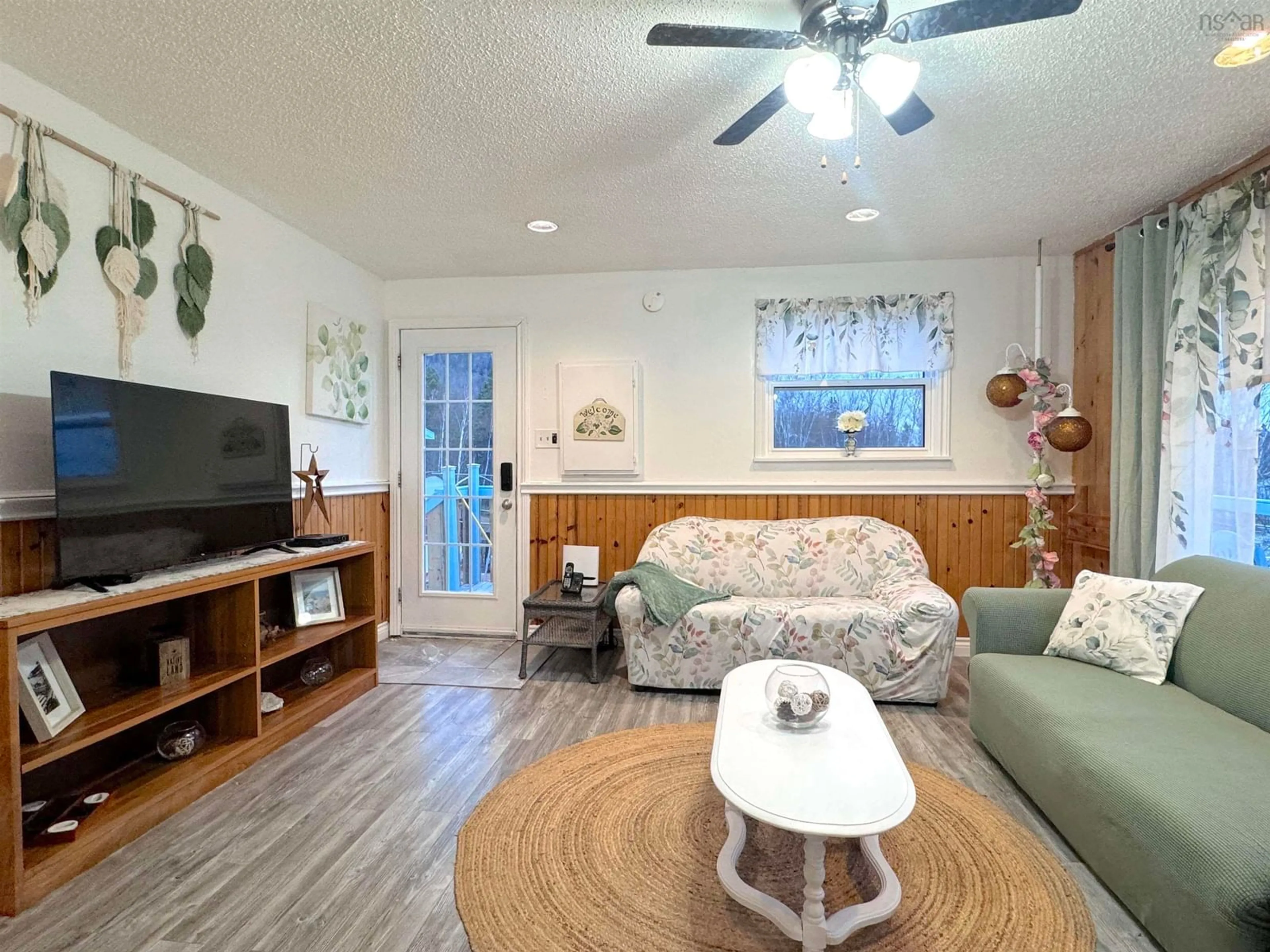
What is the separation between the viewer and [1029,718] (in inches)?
77.9

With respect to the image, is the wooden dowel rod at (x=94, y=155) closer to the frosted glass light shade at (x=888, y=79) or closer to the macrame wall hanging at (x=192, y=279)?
the macrame wall hanging at (x=192, y=279)

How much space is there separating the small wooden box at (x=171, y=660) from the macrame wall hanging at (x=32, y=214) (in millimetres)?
1181

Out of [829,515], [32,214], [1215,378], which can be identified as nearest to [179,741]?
[32,214]

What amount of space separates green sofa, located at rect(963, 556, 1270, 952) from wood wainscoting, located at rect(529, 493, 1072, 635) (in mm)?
1196

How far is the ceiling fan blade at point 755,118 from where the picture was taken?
1.70m

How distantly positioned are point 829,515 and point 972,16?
2767mm

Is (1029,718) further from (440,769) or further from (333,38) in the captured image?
(333,38)

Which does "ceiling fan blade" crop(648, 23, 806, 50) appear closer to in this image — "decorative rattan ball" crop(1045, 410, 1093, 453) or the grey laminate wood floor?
the grey laminate wood floor

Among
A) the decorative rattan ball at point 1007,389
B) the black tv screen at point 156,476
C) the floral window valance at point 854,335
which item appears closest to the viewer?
the black tv screen at point 156,476

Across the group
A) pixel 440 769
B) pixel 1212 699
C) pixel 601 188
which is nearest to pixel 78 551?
pixel 440 769

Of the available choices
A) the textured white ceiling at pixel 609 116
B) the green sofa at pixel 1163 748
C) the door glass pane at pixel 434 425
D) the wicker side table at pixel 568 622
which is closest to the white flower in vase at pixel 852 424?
the textured white ceiling at pixel 609 116

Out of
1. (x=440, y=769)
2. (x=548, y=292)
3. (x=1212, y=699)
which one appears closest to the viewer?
(x=1212, y=699)

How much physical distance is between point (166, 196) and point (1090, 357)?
183 inches

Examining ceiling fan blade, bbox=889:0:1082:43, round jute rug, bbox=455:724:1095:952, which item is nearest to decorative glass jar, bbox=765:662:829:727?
round jute rug, bbox=455:724:1095:952
